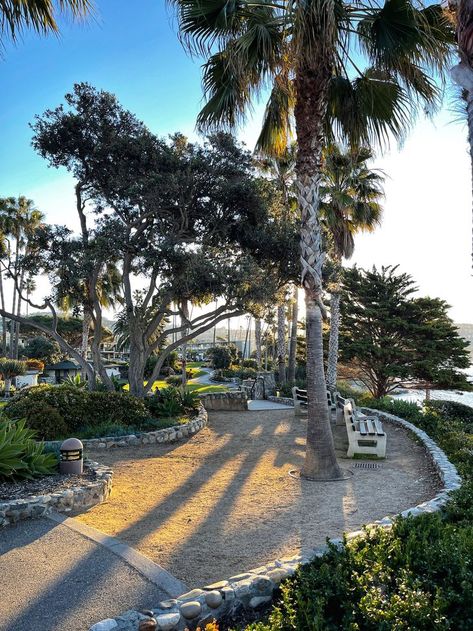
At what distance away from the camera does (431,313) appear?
2516 cm

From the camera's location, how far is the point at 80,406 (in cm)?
1169

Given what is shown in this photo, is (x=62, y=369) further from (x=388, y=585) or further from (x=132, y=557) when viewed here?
(x=388, y=585)

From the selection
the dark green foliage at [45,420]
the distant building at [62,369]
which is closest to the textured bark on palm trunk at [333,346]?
the dark green foliage at [45,420]

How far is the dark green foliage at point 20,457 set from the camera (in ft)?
22.4

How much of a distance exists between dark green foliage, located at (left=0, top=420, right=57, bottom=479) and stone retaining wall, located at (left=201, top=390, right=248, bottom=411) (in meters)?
11.1

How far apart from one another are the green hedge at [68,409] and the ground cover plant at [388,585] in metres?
7.70

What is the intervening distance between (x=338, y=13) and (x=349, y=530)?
7046mm

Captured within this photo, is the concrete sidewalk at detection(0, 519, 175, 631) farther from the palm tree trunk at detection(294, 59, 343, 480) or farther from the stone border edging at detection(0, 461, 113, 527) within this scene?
the palm tree trunk at detection(294, 59, 343, 480)

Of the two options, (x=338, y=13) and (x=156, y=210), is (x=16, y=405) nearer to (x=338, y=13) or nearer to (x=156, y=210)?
(x=156, y=210)

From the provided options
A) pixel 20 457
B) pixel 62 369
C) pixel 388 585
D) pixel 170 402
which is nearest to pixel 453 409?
pixel 170 402

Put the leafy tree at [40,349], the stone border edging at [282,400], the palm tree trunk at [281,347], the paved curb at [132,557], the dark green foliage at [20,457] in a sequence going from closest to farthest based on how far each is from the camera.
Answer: the paved curb at [132,557]
the dark green foliage at [20,457]
the stone border edging at [282,400]
the palm tree trunk at [281,347]
the leafy tree at [40,349]

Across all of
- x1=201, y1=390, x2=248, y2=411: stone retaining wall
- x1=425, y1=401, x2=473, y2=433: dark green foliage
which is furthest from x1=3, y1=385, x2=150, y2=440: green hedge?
x1=425, y1=401, x2=473, y2=433: dark green foliage

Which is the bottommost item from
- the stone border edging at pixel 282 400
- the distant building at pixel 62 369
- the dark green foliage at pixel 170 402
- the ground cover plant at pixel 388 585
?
the stone border edging at pixel 282 400

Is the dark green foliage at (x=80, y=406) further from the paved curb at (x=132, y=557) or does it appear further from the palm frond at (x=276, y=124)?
the palm frond at (x=276, y=124)
